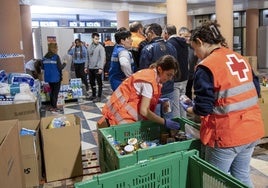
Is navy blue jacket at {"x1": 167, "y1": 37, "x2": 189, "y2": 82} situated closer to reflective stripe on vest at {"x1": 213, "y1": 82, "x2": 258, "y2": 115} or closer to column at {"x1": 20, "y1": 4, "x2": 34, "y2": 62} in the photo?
reflective stripe on vest at {"x1": 213, "y1": 82, "x2": 258, "y2": 115}

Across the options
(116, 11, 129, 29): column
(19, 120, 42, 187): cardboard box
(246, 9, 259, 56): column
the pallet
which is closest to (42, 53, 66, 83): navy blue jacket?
the pallet

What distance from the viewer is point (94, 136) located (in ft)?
13.5

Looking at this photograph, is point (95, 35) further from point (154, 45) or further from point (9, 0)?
point (154, 45)

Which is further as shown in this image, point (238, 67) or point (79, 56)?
point (79, 56)

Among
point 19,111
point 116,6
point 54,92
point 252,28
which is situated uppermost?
point 116,6

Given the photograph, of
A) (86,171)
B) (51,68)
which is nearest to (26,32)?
(51,68)

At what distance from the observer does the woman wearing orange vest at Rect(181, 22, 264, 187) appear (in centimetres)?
148

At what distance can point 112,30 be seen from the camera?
10734 mm

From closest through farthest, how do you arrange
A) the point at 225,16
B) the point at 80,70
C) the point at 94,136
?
the point at 94,136
the point at 225,16
the point at 80,70

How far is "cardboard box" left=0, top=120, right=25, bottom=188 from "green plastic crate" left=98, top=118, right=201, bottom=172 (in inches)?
19.9

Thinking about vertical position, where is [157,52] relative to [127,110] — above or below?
above

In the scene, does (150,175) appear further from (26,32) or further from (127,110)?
(26,32)

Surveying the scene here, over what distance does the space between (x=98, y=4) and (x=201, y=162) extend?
10.2 meters

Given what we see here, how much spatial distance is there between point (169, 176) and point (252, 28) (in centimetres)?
1261
